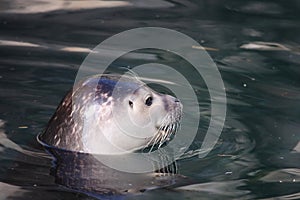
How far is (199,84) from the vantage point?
7.53 m

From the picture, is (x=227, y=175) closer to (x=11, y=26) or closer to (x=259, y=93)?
(x=259, y=93)

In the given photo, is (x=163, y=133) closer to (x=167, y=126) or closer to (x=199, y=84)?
(x=167, y=126)

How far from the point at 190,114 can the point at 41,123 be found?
1.12 meters

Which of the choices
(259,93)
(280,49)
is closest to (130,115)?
(259,93)

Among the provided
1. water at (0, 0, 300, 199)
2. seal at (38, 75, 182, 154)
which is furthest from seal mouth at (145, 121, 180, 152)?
water at (0, 0, 300, 199)

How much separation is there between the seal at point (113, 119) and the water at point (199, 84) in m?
0.23

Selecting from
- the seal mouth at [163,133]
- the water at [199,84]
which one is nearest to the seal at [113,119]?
the seal mouth at [163,133]

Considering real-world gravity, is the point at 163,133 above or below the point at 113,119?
below

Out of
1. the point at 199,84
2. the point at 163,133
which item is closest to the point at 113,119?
the point at 163,133

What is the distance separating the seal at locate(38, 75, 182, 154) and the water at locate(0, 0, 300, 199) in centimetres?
23

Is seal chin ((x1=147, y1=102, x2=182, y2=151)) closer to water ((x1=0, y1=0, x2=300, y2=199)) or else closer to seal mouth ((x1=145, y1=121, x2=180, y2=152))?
seal mouth ((x1=145, y1=121, x2=180, y2=152))

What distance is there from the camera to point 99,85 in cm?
588

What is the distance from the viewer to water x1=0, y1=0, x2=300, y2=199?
5.19 metres

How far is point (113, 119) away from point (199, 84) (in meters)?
1.91
